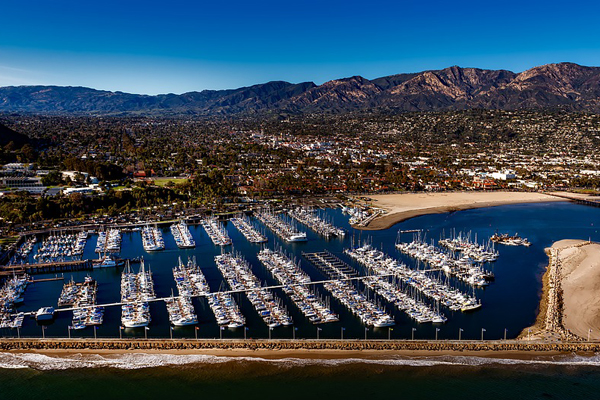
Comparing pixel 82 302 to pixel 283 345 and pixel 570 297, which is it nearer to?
pixel 283 345

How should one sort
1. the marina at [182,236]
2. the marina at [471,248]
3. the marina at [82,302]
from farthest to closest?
the marina at [182,236]
the marina at [471,248]
the marina at [82,302]

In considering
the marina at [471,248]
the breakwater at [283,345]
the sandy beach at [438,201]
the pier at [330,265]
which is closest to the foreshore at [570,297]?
the breakwater at [283,345]

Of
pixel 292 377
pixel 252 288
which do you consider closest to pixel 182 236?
pixel 252 288

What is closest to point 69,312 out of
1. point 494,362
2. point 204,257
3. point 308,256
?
point 204,257

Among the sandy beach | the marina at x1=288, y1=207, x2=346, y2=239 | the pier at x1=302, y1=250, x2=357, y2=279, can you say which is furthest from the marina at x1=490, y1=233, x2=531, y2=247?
the pier at x1=302, y1=250, x2=357, y2=279

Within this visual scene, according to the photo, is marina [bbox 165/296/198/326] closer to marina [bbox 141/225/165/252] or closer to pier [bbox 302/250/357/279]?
pier [bbox 302/250/357/279]

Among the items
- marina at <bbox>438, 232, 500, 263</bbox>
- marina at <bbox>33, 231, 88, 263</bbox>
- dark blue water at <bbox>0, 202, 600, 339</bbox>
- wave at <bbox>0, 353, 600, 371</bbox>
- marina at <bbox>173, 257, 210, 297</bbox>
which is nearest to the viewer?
wave at <bbox>0, 353, 600, 371</bbox>

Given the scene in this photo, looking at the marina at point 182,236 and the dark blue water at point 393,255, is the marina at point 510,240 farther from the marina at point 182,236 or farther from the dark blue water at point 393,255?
the marina at point 182,236
